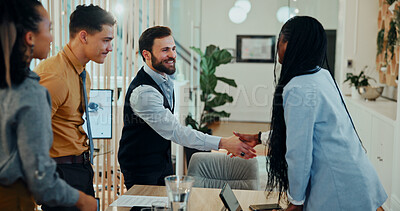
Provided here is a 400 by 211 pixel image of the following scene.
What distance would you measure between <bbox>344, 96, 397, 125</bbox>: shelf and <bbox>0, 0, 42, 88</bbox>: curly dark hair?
3217mm

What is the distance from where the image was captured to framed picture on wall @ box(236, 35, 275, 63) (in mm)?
9508

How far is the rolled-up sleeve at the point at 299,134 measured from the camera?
160cm

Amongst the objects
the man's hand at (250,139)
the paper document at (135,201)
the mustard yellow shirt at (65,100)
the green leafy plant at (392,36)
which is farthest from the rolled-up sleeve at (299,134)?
the green leafy plant at (392,36)

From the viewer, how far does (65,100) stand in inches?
77.3

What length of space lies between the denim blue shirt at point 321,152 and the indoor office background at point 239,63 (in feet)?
6.26

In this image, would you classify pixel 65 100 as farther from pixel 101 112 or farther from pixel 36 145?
pixel 101 112

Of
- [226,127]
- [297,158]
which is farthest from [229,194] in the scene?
[226,127]

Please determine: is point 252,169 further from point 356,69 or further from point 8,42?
point 356,69

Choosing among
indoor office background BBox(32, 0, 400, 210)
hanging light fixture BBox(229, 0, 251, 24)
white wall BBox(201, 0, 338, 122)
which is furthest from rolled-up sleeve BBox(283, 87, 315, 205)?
white wall BBox(201, 0, 338, 122)

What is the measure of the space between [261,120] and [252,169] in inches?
276

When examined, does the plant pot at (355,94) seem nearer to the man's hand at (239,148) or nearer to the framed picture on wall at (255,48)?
the man's hand at (239,148)

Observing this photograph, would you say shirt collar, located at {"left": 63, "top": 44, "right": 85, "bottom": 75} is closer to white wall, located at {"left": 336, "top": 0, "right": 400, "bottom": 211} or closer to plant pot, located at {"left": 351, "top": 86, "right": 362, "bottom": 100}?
plant pot, located at {"left": 351, "top": 86, "right": 362, "bottom": 100}

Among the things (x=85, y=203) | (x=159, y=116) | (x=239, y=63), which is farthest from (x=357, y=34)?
(x=85, y=203)

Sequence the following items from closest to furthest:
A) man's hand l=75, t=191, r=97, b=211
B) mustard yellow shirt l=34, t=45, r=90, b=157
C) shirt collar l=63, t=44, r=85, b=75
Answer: man's hand l=75, t=191, r=97, b=211
mustard yellow shirt l=34, t=45, r=90, b=157
shirt collar l=63, t=44, r=85, b=75
